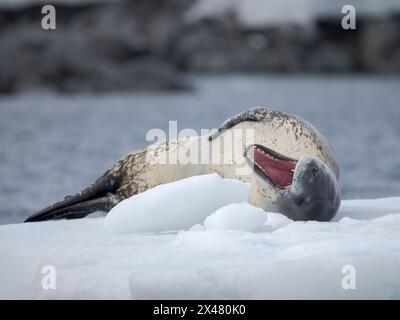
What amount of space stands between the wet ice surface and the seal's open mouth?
351 millimetres

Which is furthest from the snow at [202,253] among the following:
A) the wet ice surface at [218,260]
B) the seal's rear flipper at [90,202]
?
the seal's rear flipper at [90,202]

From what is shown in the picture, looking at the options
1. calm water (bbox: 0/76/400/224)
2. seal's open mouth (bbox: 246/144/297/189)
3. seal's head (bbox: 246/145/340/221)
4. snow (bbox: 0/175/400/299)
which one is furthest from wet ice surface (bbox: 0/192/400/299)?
calm water (bbox: 0/76/400/224)

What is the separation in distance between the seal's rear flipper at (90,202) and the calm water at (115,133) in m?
1.36

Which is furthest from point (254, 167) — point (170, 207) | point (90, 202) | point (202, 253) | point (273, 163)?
point (90, 202)

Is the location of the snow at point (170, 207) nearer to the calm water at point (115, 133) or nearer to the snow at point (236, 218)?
the snow at point (236, 218)

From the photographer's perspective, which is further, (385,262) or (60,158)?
(60,158)

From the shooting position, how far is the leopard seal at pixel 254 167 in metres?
5.56

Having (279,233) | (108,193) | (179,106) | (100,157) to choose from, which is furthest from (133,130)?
(279,233)

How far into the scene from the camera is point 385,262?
4.43 metres

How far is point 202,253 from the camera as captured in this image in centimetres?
467

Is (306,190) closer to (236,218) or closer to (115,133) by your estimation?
(236,218)

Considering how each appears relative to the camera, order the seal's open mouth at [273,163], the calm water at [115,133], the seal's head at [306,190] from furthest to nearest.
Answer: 1. the calm water at [115,133]
2. the seal's open mouth at [273,163]
3. the seal's head at [306,190]
